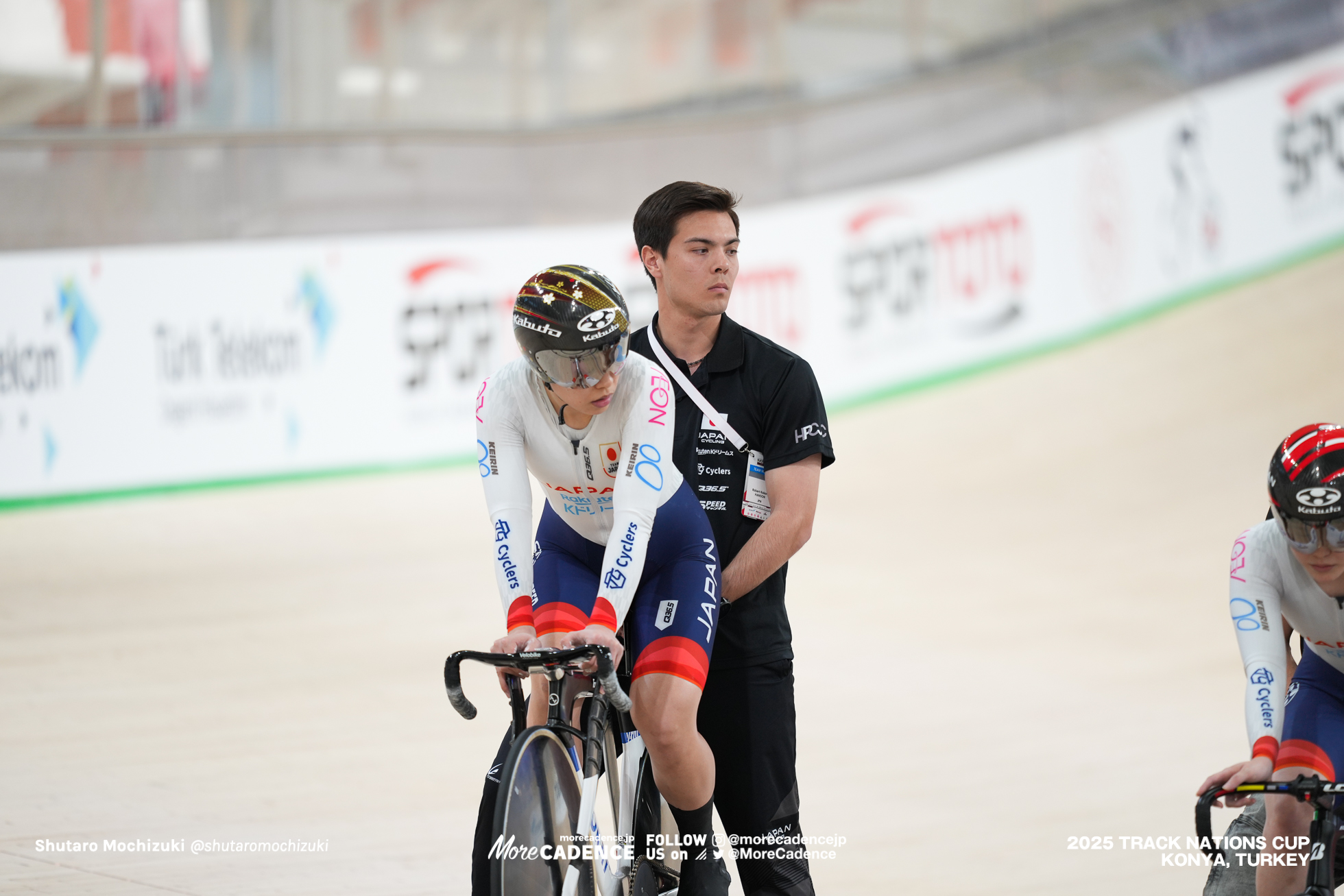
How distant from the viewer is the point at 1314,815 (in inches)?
90.9

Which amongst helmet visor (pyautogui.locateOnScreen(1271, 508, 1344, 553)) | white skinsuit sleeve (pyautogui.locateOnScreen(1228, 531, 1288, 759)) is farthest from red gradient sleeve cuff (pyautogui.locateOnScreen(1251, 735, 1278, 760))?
helmet visor (pyautogui.locateOnScreen(1271, 508, 1344, 553))

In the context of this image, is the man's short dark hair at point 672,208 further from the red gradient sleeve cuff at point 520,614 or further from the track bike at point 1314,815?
the track bike at point 1314,815

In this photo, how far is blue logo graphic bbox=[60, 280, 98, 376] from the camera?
8648 millimetres

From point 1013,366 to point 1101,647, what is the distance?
5.91 meters

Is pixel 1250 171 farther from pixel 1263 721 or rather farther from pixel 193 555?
pixel 1263 721

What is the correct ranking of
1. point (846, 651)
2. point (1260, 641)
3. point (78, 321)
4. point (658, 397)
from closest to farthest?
point (1260, 641)
point (658, 397)
point (846, 651)
point (78, 321)

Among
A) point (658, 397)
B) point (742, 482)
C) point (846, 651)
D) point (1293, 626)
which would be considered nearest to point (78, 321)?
point (846, 651)

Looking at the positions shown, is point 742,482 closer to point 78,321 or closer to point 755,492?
point 755,492

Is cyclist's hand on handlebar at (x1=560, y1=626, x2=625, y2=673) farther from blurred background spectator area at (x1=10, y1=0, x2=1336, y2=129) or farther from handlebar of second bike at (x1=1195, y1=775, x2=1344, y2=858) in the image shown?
blurred background spectator area at (x1=10, y1=0, x2=1336, y2=129)

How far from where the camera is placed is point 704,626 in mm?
2619

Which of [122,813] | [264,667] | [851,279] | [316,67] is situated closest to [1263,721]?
[122,813]

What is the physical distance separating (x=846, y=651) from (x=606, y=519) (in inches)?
136

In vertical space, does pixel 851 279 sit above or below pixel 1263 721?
above

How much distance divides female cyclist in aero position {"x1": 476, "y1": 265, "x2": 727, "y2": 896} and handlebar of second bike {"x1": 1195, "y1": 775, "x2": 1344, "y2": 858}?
89 centimetres
